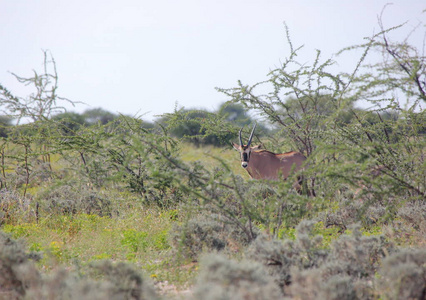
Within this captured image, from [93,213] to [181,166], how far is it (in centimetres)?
413

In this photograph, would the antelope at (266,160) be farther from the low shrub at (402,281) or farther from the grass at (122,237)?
the low shrub at (402,281)

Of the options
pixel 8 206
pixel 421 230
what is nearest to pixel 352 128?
pixel 421 230

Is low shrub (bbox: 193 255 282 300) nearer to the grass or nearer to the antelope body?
the grass

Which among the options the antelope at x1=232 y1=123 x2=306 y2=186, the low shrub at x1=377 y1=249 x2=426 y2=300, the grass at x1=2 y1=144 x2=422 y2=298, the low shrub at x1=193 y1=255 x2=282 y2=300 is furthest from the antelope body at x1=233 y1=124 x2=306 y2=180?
the low shrub at x1=193 y1=255 x2=282 y2=300

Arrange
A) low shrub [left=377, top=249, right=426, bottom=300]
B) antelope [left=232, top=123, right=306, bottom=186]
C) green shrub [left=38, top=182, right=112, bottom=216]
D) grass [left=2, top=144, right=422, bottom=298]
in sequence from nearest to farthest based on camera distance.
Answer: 1. low shrub [left=377, top=249, right=426, bottom=300]
2. grass [left=2, top=144, right=422, bottom=298]
3. green shrub [left=38, top=182, right=112, bottom=216]
4. antelope [left=232, top=123, right=306, bottom=186]

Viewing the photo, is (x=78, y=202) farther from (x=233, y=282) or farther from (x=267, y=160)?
(x=233, y=282)

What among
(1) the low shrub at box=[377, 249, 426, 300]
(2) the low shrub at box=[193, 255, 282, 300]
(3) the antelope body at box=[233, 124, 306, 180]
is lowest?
(1) the low shrub at box=[377, 249, 426, 300]

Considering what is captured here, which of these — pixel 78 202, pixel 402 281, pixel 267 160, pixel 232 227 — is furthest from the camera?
pixel 267 160

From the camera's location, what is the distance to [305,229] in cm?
487

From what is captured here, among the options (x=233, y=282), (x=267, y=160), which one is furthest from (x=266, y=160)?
(x=233, y=282)

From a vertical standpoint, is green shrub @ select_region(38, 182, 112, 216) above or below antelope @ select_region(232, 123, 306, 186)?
below

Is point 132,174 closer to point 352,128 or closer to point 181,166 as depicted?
point 181,166

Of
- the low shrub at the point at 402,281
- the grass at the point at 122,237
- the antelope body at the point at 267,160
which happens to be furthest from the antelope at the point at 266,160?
the low shrub at the point at 402,281

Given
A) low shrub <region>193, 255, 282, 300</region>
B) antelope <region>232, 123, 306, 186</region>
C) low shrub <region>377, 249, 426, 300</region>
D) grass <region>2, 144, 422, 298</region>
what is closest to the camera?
low shrub <region>193, 255, 282, 300</region>
